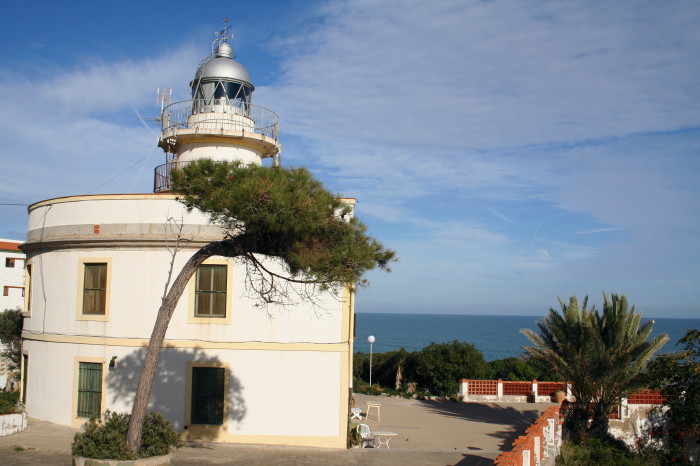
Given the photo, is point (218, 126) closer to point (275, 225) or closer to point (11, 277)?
point (275, 225)

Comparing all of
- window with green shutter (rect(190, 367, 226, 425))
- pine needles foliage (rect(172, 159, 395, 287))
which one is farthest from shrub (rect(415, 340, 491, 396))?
pine needles foliage (rect(172, 159, 395, 287))

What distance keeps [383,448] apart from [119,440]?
615 centimetres

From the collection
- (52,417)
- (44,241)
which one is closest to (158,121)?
(44,241)

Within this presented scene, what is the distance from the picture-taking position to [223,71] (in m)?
16.6

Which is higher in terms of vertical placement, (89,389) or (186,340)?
(186,340)

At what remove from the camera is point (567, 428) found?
14789 mm

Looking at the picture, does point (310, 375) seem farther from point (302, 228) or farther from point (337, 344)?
point (302, 228)

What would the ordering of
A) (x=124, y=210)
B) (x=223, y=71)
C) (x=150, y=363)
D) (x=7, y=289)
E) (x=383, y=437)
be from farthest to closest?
(x=7, y=289) → (x=223, y=71) → (x=383, y=437) → (x=124, y=210) → (x=150, y=363)

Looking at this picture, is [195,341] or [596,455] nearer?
[195,341]

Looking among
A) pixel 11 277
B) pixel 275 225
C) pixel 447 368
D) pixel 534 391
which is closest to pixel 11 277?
pixel 11 277

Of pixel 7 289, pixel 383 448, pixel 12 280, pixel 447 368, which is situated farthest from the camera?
pixel 12 280

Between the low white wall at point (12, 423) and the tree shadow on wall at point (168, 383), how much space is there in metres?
1.94

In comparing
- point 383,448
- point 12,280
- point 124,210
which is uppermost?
point 124,210

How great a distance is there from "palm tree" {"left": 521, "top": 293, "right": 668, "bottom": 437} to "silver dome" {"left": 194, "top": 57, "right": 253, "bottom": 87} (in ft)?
34.3
